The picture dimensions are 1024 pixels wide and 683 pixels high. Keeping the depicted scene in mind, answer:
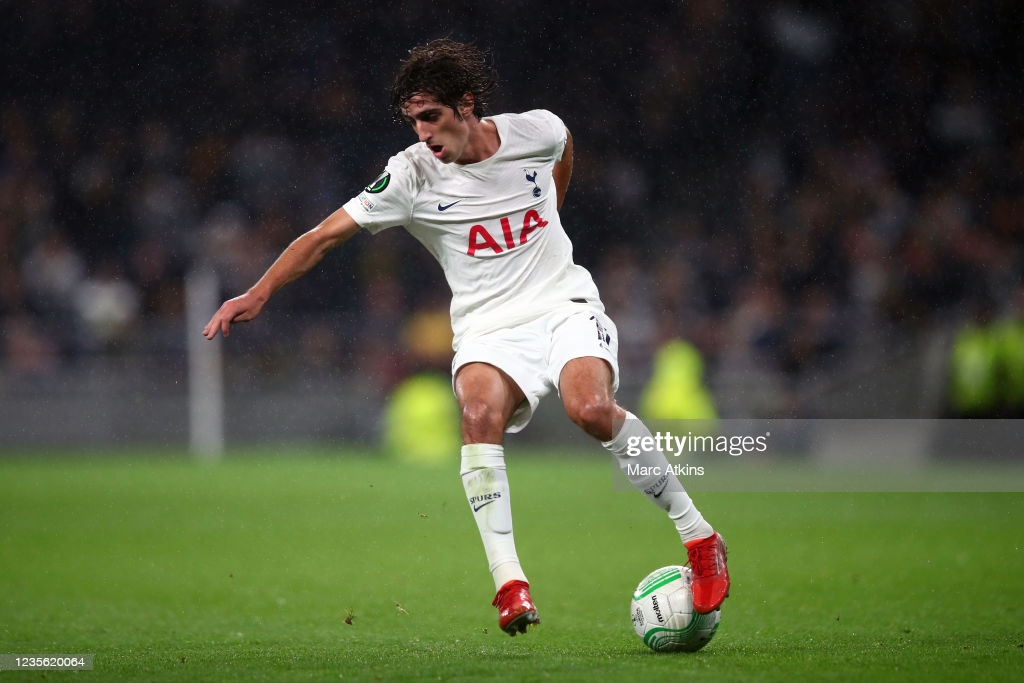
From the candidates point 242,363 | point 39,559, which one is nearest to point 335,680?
point 39,559

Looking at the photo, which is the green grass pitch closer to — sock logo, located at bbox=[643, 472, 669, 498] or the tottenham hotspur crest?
sock logo, located at bbox=[643, 472, 669, 498]

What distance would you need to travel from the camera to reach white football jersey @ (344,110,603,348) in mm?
4707

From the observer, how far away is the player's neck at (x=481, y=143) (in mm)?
4711

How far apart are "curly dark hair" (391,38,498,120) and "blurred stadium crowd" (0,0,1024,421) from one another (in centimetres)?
917

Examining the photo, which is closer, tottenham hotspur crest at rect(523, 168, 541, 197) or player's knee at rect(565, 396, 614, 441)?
player's knee at rect(565, 396, 614, 441)

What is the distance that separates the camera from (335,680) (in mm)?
3770

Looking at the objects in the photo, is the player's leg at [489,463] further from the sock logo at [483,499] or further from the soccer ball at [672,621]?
the soccer ball at [672,621]

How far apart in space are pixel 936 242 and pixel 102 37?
9.73m

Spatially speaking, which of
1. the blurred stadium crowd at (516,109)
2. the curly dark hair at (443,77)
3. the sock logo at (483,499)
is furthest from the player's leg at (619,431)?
the blurred stadium crowd at (516,109)

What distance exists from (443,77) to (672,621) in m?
2.02

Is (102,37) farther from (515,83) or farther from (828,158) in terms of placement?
(828,158)

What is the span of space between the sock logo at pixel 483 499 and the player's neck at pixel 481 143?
1.21 meters

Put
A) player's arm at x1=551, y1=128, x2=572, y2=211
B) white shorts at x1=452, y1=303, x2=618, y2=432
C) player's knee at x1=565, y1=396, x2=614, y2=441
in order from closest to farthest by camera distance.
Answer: player's knee at x1=565, y1=396, x2=614, y2=441 → white shorts at x1=452, y1=303, x2=618, y2=432 → player's arm at x1=551, y1=128, x2=572, y2=211

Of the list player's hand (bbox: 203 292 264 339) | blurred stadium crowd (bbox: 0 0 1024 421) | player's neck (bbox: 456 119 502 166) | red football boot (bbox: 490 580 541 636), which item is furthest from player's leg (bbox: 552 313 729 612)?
blurred stadium crowd (bbox: 0 0 1024 421)
